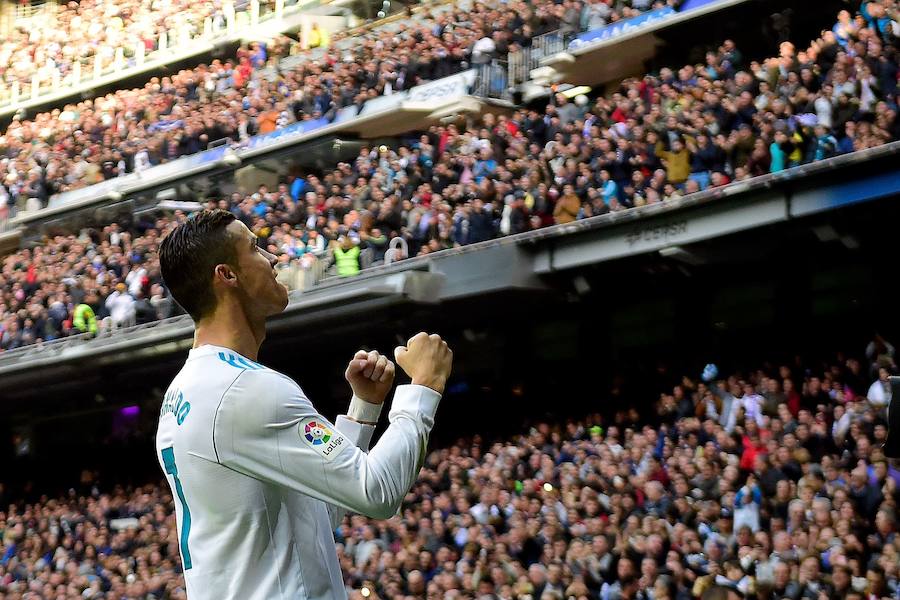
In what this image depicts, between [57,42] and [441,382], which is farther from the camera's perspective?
[57,42]

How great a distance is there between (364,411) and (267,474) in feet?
1.51

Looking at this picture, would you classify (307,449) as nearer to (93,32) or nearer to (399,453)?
(399,453)

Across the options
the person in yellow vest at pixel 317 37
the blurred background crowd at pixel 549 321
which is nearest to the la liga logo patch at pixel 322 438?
the blurred background crowd at pixel 549 321

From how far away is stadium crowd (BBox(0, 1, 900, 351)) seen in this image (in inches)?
587

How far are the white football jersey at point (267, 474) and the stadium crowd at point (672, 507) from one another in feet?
28.1

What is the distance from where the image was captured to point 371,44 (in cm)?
2588

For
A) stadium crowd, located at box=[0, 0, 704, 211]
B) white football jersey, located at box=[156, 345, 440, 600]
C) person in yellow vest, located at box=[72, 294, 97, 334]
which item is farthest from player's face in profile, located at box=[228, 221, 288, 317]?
person in yellow vest, located at box=[72, 294, 97, 334]

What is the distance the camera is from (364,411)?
3.25 m

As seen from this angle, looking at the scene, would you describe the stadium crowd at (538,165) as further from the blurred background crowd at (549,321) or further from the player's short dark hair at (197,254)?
the player's short dark hair at (197,254)

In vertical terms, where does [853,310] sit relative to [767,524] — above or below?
above

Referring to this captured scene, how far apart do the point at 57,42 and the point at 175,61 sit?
5944 mm

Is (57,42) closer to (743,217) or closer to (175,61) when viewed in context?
(175,61)

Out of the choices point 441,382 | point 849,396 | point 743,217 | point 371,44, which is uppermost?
point 371,44

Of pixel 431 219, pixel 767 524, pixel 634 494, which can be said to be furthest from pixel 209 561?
pixel 431 219
